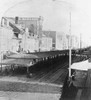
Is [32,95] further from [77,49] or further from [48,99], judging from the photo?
[77,49]

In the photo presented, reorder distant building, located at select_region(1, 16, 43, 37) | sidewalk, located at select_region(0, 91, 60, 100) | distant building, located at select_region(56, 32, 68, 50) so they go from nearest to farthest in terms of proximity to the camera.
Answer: sidewalk, located at select_region(0, 91, 60, 100), distant building, located at select_region(56, 32, 68, 50), distant building, located at select_region(1, 16, 43, 37)

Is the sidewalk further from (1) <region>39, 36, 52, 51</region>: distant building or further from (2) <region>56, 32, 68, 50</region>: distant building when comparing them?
(1) <region>39, 36, 52, 51</region>: distant building

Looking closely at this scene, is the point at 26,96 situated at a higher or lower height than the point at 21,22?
lower

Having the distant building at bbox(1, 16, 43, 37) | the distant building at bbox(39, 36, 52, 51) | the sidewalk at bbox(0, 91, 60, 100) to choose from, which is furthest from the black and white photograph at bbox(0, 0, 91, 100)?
the distant building at bbox(39, 36, 52, 51)

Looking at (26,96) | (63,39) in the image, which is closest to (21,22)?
(63,39)

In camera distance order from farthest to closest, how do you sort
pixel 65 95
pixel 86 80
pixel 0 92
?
pixel 0 92 → pixel 65 95 → pixel 86 80

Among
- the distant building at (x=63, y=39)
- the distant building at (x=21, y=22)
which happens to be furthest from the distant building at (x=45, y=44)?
the distant building at (x=63, y=39)

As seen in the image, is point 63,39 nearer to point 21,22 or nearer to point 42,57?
point 42,57

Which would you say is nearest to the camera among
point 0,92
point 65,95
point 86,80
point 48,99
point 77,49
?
point 86,80

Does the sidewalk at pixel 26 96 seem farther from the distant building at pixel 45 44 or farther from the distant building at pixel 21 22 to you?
the distant building at pixel 45 44

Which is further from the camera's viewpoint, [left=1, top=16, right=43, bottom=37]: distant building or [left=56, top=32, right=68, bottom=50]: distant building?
[left=1, top=16, right=43, bottom=37]: distant building

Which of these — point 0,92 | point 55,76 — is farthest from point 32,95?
point 55,76
